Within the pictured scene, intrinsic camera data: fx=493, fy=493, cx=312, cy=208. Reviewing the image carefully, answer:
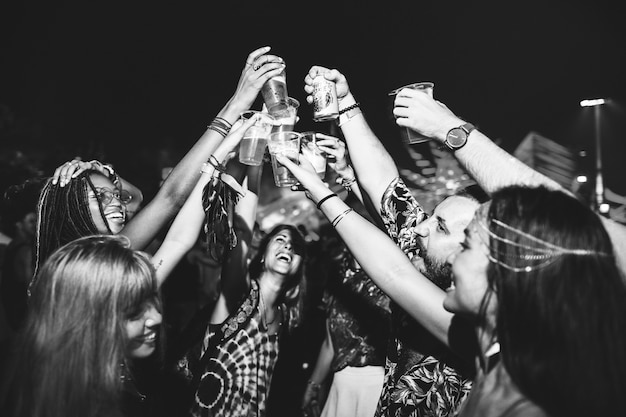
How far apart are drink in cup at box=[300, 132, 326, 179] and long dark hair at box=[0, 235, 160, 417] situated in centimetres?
93

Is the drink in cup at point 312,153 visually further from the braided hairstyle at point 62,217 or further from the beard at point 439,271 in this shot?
the braided hairstyle at point 62,217

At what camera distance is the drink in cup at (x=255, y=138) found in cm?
206

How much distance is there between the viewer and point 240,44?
24.9 feet

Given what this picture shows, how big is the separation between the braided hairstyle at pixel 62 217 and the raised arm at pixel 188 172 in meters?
0.16

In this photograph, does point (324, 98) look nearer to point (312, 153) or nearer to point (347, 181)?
point (312, 153)

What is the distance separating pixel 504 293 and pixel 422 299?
0.47 meters

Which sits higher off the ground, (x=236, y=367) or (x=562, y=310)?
(x=562, y=310)

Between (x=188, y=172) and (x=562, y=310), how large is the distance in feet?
4.87

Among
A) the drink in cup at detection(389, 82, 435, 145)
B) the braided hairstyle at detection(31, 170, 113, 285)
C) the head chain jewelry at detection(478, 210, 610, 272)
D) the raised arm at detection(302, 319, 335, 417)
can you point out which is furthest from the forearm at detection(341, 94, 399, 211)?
the raised arm at detection(302, 319, 335, 417)

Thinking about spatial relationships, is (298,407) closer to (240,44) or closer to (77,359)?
(77,359)

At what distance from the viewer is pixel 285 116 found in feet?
6.98

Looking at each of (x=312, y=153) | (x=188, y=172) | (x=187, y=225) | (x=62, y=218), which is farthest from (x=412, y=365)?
(x=62, y=218)

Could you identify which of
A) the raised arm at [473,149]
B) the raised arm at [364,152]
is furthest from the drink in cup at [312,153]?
the raised arm at [473,149]

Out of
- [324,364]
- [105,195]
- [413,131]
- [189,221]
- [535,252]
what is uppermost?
[413,131]
